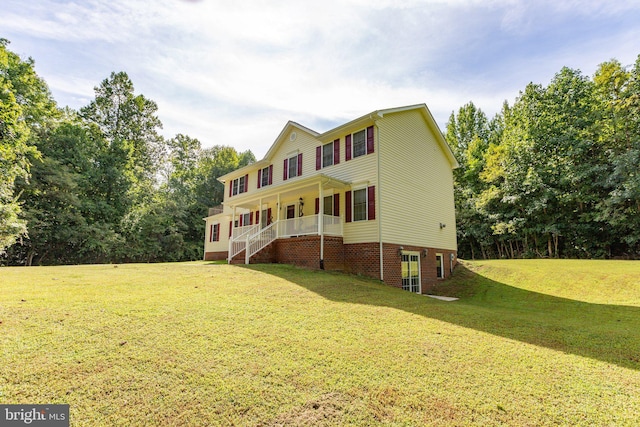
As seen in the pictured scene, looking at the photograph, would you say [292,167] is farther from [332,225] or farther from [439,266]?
[439,266]

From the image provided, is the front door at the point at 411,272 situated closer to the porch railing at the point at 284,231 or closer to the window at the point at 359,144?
the porch railing at the point at 284,231

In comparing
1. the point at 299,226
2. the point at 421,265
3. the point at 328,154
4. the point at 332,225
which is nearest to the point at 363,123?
the point at 328,154

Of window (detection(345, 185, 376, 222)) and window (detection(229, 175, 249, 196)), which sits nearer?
window (detection(345, 185, 376, 222))

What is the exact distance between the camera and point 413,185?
1445 centimetres

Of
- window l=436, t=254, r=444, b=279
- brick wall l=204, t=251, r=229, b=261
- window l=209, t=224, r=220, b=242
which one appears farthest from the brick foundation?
window l=209, t=224, r=220, b=242

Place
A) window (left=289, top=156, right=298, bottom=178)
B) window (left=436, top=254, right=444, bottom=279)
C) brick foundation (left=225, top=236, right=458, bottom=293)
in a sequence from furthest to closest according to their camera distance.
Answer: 1. window (left=289, top=156, right=298, bottom=178)
2. window (left=436, top=254, right=444, bottom=279)
3. brick foundation (left=225, top=236, right=458, bottom=293)

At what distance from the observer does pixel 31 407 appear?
275cm

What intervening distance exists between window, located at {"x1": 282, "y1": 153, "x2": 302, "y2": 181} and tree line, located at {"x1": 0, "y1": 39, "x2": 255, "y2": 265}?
446 inches

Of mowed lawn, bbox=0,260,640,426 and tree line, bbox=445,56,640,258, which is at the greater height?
tree line, bbox=445,56,640,258

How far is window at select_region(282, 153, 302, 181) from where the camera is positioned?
16.4 meters

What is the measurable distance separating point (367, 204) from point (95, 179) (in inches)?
954

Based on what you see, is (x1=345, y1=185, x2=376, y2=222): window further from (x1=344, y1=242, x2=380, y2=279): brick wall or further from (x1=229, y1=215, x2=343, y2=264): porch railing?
(x1=344, y1=242, x2=380, y2=279): brick wall

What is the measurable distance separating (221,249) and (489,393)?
21121 millimetres

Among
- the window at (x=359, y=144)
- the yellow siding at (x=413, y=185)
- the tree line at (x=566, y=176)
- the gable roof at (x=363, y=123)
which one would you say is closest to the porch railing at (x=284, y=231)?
the yellow siding at (x=413, y=185)
